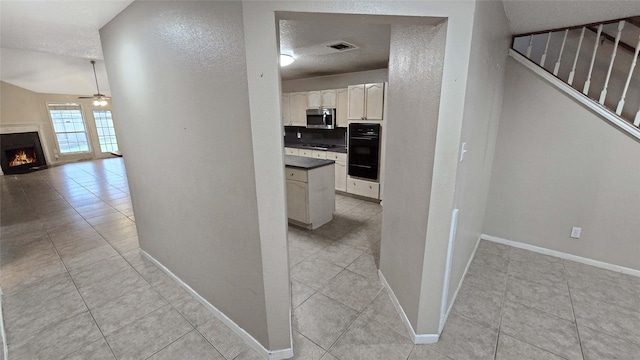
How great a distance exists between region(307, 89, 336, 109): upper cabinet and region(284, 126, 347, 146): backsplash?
667 millimetres

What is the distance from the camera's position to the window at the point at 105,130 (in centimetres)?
946

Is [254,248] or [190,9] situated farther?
[254,248]

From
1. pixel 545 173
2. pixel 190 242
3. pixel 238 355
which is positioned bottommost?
pixel 238 355

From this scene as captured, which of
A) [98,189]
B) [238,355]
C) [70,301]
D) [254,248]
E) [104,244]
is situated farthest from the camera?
[98,189]

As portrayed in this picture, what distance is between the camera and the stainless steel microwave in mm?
5203

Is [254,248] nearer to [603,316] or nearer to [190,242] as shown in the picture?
[190,242]

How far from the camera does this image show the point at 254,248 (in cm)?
155

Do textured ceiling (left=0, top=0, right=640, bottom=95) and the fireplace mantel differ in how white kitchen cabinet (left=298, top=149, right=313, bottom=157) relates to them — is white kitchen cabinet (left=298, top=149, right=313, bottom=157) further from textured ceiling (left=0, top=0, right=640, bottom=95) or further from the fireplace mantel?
the fireplace mantel

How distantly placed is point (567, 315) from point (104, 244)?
4.92m

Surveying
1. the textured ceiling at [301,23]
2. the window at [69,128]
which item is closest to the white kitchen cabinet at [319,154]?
the textured ceiling at [301,23]

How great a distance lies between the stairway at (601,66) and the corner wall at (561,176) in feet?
0.29

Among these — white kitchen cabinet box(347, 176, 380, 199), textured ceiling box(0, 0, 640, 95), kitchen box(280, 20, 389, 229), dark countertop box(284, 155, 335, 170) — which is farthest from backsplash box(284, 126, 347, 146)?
textured ceiling box(0, 0, 640, 95)

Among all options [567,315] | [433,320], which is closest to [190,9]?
[433,320]

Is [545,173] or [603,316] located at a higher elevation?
[545,173]
